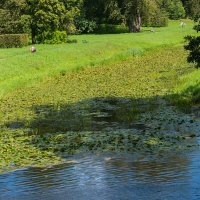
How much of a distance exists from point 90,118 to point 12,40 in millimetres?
40409

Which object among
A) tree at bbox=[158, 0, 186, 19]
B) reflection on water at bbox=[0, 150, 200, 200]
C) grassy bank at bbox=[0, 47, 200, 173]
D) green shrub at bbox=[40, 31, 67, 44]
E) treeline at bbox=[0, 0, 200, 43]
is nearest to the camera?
reflection on water at bbox=[0, 150, 200, 200]

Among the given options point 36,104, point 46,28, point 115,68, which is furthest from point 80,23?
point 36,104

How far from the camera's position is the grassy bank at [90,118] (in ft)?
55.7

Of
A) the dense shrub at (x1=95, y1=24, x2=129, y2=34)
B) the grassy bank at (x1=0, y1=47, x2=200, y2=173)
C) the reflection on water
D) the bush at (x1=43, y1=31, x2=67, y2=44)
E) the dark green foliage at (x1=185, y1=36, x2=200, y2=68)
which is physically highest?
the dense shrub at (x1=95, y1=24, x2=129, y2=34)

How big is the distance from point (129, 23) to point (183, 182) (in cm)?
7272

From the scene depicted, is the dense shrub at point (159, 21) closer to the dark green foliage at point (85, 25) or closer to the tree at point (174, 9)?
the dark green foliage at point (85, 25)

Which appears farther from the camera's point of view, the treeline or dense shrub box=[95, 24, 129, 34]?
dense shrub box=[95, 24, 129, 34]

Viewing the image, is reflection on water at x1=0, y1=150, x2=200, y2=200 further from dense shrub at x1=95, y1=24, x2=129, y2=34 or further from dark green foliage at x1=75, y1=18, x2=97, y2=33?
dense shrub at x1=95, y1=24, x2=129, y2=34

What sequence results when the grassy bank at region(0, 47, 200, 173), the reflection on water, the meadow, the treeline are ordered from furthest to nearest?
the treeline
the meadow
the grassy bank at region(0, 47, 200, 173)
the reflection on water

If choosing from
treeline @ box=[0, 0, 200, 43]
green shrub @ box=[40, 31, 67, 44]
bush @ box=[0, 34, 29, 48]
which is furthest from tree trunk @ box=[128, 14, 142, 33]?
bush @ box=[0, 34, 29, 48]

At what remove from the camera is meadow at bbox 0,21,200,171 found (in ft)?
56.7

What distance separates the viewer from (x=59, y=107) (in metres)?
25.3

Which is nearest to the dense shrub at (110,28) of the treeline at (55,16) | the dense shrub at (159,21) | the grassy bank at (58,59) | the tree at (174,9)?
the treeline at (55,16)

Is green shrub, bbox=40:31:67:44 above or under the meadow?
above
